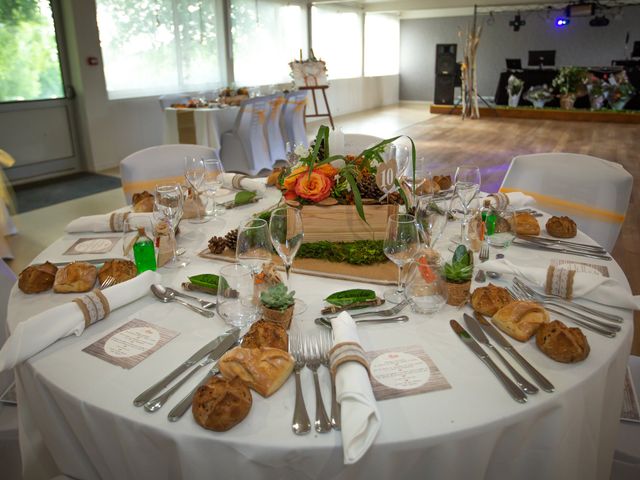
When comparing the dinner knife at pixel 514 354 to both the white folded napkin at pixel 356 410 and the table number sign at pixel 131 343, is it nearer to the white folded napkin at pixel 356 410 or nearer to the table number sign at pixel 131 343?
the white folded napkin at pixel 356 410

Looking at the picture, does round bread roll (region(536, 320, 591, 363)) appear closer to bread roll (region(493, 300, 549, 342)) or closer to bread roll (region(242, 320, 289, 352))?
bread roll (region(493, 300, 549, 342))

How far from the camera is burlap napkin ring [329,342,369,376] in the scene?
0.94 m

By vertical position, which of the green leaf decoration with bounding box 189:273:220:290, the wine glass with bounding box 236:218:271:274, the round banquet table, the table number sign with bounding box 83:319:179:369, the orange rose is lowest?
the round banquet table

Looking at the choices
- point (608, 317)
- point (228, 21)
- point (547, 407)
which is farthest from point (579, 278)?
point (228, 21)

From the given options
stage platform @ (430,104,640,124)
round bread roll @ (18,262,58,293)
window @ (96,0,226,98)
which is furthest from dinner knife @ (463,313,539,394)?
stage platform @ (430,104,640,124)

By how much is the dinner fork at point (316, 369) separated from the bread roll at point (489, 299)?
16.1 inches

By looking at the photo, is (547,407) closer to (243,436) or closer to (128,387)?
(243,436)

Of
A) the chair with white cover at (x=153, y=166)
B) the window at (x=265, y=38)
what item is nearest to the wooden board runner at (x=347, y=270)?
the chair with white cover at (x=153, y=166)

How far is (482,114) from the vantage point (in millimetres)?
12359

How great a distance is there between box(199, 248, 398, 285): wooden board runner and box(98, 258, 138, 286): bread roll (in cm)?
28

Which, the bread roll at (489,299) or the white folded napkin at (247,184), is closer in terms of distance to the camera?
the bread roll at (489,299)

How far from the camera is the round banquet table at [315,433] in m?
0.84

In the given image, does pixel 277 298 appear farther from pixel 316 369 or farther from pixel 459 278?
pixel 459 278

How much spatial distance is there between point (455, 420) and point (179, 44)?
853 centimetres
